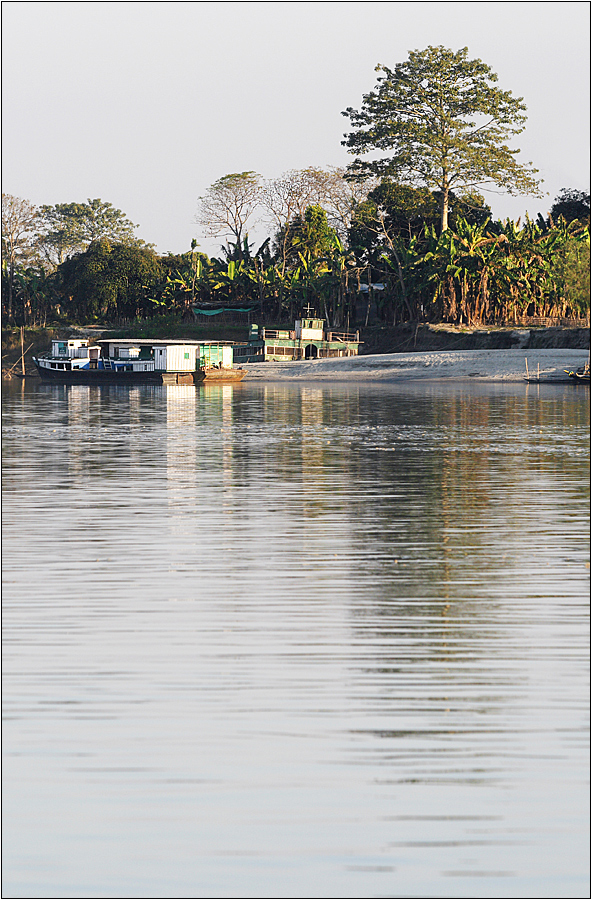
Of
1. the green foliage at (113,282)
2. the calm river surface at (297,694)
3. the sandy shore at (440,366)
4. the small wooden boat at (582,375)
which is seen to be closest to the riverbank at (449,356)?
the sandy shore at (440,366)

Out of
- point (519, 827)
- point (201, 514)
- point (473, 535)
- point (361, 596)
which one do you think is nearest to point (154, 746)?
point (519, 827)

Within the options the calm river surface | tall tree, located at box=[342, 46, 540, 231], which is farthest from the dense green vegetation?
the calm river surface

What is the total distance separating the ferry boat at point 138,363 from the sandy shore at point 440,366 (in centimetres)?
589

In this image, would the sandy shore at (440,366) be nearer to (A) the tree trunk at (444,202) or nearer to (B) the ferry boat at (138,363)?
(B) the ferry boat at (138,363)

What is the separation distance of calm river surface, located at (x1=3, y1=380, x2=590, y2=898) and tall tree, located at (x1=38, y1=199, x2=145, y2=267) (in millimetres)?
112931

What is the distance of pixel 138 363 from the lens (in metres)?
71.7

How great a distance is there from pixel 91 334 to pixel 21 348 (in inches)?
268

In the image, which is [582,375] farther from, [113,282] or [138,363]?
[113,282]

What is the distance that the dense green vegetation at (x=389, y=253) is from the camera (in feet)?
252

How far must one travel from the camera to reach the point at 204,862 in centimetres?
548

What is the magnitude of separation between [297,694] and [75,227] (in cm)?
12681

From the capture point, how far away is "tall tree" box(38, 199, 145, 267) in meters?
126

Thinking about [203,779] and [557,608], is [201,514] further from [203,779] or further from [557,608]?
[203,779]

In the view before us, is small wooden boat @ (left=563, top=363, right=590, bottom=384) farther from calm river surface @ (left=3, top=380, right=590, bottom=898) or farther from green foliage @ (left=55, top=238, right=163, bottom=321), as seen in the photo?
green foliage @ (left=55, top=238, right=163, bottom=321)
